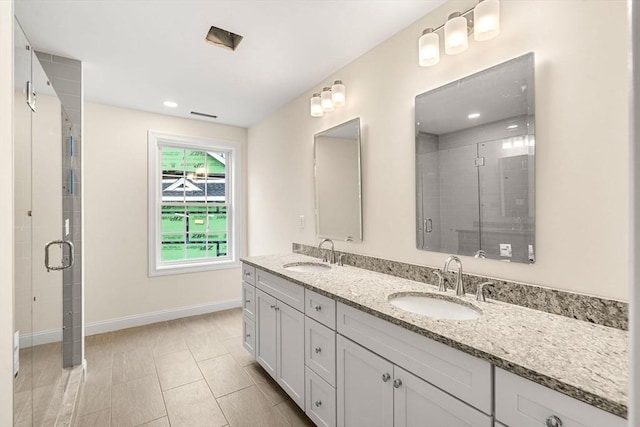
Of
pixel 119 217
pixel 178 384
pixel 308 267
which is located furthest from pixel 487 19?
pixel 119 217

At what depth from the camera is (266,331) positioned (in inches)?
87.0

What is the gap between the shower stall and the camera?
4.25 ft

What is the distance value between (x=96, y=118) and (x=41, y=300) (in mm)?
2205

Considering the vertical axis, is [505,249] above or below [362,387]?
above

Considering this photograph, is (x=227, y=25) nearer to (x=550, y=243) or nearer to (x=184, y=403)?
(x=550, y=243)

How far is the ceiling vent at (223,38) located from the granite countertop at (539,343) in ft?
5.91

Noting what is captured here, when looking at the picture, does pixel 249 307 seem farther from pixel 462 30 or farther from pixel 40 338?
pixel 462 30

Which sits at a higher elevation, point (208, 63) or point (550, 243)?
point (208, 63)

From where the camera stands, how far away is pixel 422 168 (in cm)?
174

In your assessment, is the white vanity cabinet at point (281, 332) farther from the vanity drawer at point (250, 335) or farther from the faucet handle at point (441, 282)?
the faucet handle at point (441, 282)

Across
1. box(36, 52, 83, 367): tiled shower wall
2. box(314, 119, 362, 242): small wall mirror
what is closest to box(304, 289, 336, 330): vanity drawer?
box(314, 119, 362, 242): small wall mirror

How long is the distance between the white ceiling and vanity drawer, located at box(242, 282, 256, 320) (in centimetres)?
181

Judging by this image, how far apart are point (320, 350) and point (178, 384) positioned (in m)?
1.32

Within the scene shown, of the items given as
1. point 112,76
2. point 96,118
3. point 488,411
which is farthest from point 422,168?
point 96,118
